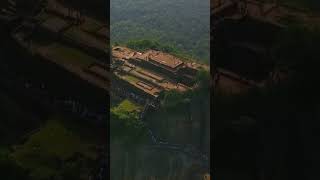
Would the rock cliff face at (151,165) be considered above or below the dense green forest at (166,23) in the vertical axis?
below

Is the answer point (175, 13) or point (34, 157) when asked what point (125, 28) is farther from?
point (34, 157)

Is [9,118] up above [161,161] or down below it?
above

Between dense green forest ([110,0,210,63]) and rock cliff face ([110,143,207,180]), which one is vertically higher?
dense green forest ([110,0,210,63])

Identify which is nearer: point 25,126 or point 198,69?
point 25,126

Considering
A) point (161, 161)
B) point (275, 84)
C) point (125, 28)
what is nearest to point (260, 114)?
point (275, 84)

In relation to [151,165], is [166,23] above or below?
above
